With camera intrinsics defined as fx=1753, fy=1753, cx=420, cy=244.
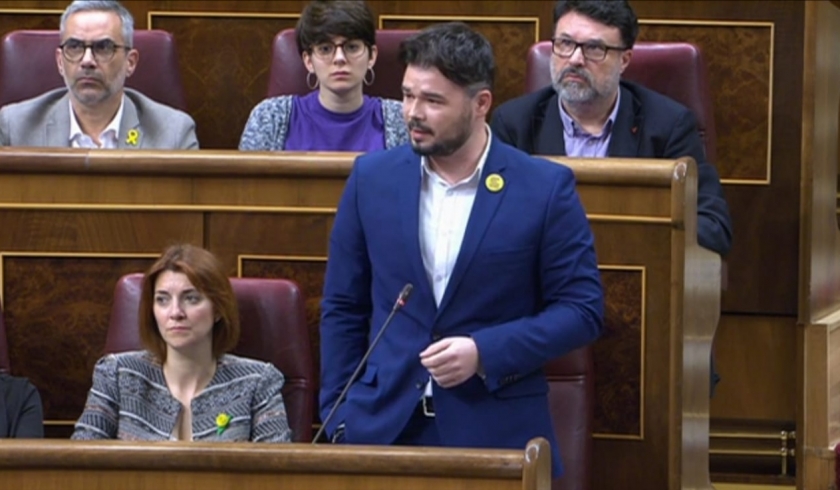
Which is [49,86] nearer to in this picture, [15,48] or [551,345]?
[15,48]

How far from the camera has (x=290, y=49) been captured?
5.64 feet

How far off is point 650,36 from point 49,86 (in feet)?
2.02

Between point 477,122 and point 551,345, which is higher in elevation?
point 477,122

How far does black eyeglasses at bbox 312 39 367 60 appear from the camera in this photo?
1611 millimetres

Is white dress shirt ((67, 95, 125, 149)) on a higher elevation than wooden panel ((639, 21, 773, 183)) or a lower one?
lower

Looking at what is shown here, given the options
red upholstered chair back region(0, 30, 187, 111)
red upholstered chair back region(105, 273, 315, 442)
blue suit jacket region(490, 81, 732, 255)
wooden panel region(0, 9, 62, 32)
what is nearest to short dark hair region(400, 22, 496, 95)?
red upholstered chair back region(105, 273, 315, 442)

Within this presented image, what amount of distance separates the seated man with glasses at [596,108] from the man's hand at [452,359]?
43 centimetres

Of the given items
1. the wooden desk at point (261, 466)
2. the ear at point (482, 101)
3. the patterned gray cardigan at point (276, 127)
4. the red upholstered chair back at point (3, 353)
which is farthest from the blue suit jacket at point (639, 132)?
the wooden desk at point (261, 466)

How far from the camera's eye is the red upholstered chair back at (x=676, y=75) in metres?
1.64

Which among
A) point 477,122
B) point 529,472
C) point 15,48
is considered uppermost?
point 15,48

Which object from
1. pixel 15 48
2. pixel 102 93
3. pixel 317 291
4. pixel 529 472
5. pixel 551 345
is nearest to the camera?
pixel 529 472

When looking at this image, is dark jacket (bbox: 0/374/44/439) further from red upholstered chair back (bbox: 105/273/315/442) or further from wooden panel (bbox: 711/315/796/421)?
wooden panel (bbox: 711/315/796/421)

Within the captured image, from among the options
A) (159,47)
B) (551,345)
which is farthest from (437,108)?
(159,47)

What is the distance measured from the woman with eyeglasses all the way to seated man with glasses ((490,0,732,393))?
0.14m
